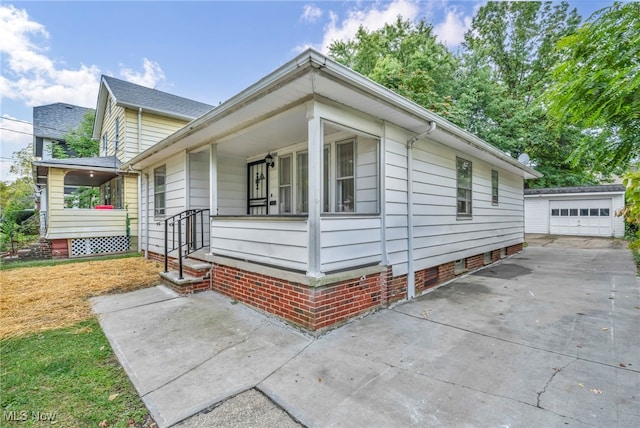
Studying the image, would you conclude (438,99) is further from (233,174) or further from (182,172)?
(182,172)

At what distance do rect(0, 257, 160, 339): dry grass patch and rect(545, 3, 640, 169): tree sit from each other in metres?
6.15

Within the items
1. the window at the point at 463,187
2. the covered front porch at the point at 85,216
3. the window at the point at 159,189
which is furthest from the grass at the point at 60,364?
the window at the point at 463,187

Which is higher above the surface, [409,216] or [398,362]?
[409,216]

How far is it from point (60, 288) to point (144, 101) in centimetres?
825

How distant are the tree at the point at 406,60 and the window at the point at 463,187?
7.56 m

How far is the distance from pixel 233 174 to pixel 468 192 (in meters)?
5.65

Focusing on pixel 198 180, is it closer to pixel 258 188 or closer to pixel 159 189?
pixel 258 188

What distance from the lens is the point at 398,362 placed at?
111 inches

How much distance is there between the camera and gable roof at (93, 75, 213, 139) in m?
10.8

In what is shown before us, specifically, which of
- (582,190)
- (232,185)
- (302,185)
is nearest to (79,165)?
(232,185)

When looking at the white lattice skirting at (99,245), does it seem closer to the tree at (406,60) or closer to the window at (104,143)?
the window at (104,143)

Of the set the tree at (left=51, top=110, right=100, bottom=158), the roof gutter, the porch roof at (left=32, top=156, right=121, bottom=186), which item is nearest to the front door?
the roof gutter

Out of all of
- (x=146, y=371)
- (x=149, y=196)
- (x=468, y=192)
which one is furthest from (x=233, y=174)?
(x=468, y=192)

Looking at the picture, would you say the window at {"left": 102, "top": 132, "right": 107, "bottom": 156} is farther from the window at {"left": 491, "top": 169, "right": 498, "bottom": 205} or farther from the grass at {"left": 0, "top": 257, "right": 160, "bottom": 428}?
the window at {"left": 491, "top": 169, "right": 498, "bottom": 205}
